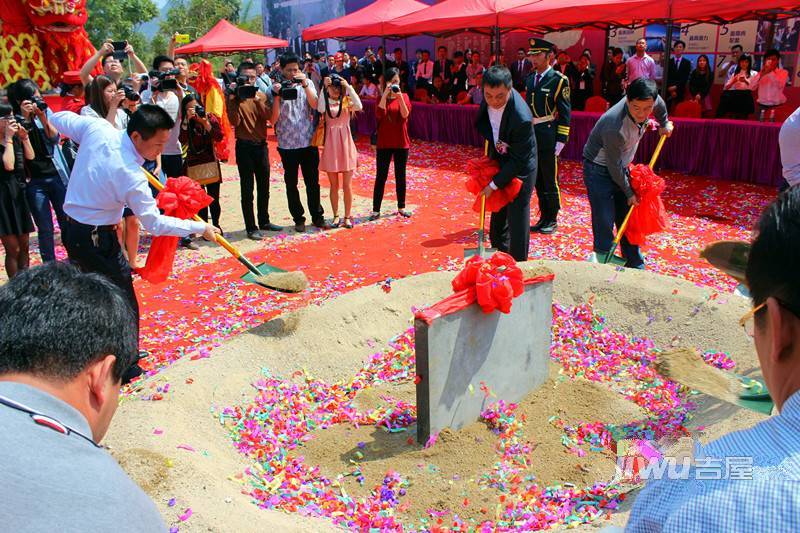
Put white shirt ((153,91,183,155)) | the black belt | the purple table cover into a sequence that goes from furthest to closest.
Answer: the purple table cover → white shirt ((153,91,183,155)) → the black belt

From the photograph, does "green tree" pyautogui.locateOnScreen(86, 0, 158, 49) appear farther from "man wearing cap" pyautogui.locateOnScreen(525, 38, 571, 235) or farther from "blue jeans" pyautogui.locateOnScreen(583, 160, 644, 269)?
"blue jeans" pyautogui.locateOnScreen(583, 160, 644, 269)

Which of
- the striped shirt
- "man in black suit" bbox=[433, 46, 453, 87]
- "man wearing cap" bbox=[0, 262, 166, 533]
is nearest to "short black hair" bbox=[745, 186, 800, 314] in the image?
the striped shirt

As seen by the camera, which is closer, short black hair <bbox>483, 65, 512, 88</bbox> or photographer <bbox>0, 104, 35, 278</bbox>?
short black hair <bbox>483, 65, 512, 88</bbox>

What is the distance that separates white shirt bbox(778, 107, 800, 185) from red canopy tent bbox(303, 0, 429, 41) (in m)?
11.3

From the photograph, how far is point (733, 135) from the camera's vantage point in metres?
9.40

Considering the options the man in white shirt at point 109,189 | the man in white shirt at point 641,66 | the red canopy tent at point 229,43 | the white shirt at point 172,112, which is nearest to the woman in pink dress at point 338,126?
the white shirt at point 172,112

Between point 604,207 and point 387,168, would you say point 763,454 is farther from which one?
point 387,168

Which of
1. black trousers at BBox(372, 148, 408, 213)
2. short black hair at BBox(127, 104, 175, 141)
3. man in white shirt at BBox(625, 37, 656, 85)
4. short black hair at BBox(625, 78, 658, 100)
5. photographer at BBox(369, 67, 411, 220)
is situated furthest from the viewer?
man in white shirt at BBox(625, 37, 656, 85)

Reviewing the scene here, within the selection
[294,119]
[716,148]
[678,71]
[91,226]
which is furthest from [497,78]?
[678,71]

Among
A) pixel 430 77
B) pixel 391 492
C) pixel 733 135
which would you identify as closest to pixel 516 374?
pixel 391 492

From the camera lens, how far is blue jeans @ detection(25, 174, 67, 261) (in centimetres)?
543

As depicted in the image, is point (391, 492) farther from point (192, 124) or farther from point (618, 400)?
point (192, 124)

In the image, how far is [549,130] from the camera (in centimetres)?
705

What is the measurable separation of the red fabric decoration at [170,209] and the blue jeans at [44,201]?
62.0 inches
